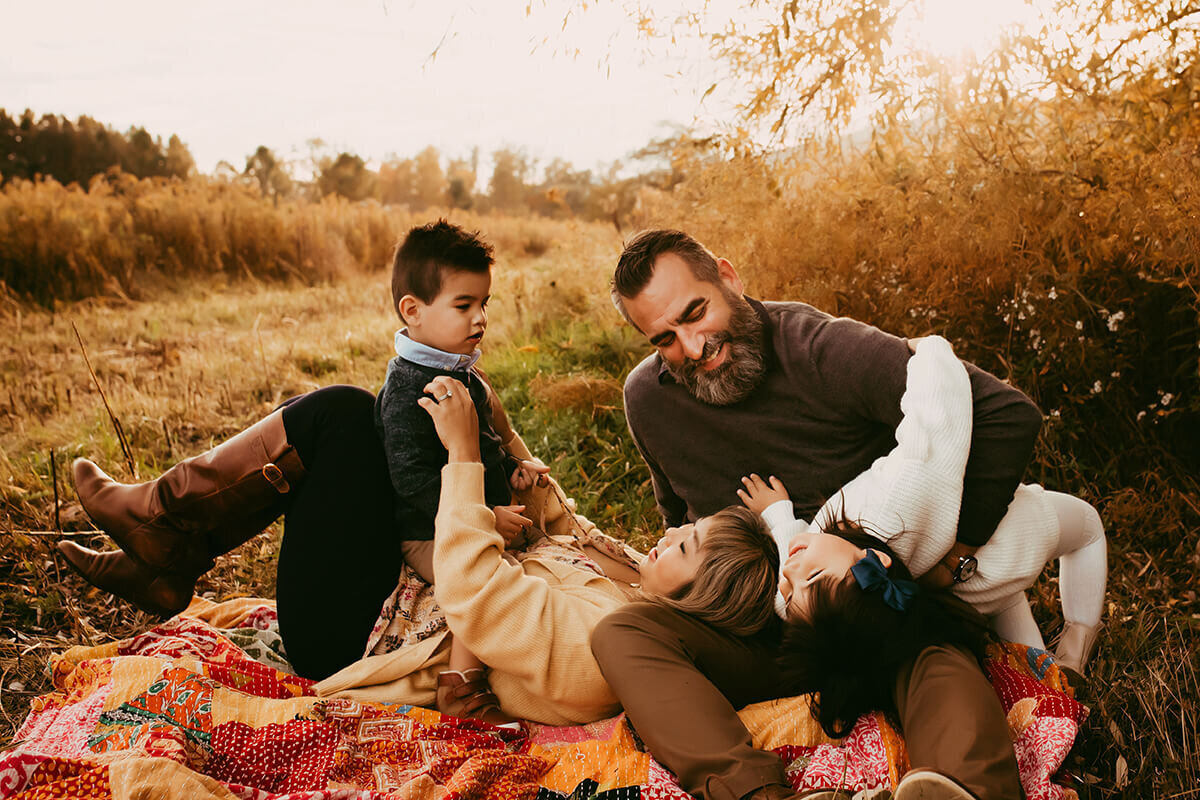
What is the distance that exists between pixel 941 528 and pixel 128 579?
94.8 inches

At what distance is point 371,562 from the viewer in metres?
2.42

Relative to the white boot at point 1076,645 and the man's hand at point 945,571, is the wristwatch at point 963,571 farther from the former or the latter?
the white boot at point 1076,645

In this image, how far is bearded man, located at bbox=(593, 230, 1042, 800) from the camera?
1.76 meters

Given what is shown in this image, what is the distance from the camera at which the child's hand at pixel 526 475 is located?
2.84m

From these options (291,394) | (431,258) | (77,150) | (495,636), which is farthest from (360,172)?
(495,636)

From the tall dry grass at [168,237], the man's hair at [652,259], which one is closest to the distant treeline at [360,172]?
the tall dry grass at [168,237]

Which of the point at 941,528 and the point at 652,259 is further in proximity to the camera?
the point at 652,259

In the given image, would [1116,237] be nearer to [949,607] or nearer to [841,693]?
[949,607]

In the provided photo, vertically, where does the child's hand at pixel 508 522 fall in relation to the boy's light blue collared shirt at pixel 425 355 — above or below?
below

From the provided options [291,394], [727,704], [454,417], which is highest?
[454,417]

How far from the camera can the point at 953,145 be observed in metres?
3.90

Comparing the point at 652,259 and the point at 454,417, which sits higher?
the point at 652,259

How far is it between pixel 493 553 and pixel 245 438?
875mm

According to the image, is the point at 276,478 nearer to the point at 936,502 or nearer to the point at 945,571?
the point at 936,502
